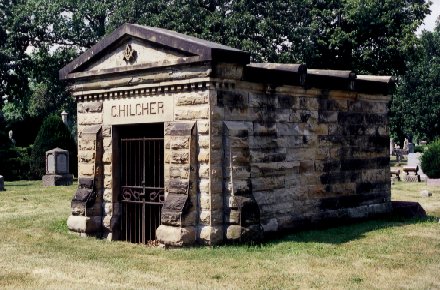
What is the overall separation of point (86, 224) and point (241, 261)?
12.8 ft

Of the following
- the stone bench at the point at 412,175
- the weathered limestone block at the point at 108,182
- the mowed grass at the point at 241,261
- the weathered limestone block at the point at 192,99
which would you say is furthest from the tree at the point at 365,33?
the weathered limestone block at the point at 192,99

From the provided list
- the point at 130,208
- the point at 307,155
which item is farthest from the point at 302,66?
the point at 130,208

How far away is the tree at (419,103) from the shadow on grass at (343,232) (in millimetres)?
36880

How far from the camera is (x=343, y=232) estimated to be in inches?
409

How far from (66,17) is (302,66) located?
33.4m

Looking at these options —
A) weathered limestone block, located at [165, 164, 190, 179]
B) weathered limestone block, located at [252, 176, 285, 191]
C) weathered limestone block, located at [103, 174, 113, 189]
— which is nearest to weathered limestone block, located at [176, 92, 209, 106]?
weathered limestone block, located at [165, 164, 190, 179]

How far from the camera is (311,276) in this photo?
705 cm

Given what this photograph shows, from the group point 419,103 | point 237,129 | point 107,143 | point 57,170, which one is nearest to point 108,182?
point 107,143

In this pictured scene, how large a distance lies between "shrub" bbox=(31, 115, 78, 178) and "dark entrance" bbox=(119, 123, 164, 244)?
18.0m

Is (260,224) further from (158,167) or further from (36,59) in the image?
(36,59)

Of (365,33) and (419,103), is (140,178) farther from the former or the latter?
(419,103)

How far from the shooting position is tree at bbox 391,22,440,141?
155ft

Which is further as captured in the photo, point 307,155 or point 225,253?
point 307,155

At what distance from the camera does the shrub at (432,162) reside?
2294 centimetres
